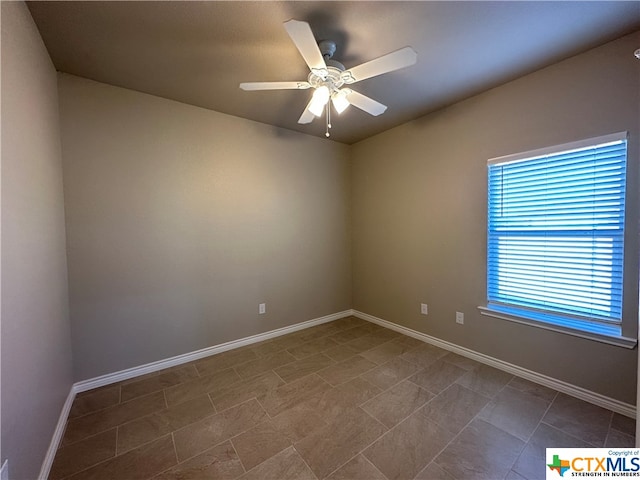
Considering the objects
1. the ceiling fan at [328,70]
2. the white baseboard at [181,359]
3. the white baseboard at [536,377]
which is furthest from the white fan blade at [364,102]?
the white baseboard at [181,359]

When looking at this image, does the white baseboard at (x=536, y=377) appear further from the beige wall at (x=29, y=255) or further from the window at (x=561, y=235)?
the beige wall at (x=29, y=255)

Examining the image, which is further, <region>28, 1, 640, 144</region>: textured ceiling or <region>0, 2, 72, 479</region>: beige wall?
<region>28, 1, 640, 144</region>: textured ceiling

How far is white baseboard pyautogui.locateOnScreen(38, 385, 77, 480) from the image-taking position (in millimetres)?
1338

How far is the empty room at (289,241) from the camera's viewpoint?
141 centimetres

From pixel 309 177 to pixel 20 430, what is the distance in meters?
3.05

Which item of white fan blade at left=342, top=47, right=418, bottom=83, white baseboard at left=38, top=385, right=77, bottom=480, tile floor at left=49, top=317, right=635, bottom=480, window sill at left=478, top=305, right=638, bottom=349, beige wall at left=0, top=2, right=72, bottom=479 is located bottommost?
tile floor at left=49, top=317, right=635, bottom=480

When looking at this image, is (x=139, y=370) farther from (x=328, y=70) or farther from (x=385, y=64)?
(x=385, y=64)

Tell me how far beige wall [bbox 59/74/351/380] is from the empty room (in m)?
0.02

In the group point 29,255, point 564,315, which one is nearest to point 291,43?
point 29,255

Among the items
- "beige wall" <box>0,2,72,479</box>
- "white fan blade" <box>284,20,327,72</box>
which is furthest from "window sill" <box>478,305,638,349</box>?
"beige wall" <box>0,2,72,479</box>

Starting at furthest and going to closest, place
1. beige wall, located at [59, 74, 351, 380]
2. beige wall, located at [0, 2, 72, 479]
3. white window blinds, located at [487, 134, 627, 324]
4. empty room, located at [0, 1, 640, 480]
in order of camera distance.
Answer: beige wall, located at [59, 74, 351, 380] → white window blinds, located at [487, 134, 627, 324] → empty room, located at [0, 1, 640, 480] → beige wall, located at [0, 2, 72, 479]

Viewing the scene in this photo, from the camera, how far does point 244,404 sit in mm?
1900

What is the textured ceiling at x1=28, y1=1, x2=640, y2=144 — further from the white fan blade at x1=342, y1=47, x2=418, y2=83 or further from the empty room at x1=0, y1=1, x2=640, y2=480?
the white fan blade at x1=342, y1=47, x2=418, y2=83

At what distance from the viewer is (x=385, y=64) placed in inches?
56.5
